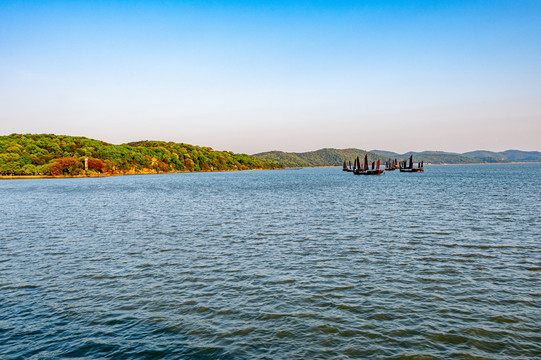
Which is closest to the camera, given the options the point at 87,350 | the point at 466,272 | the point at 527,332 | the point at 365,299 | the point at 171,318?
the point at 87,350

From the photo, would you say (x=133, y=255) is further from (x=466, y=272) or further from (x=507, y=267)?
(x=507, y=267)

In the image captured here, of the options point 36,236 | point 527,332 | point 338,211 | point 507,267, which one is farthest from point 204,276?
point 338,211

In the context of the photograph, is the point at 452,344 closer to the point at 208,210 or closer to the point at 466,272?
the point at 466,272

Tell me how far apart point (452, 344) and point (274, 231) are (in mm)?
21963

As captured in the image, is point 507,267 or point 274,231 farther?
point 274,231

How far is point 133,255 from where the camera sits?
24.8 meters

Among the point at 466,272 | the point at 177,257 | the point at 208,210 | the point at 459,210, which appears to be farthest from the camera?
the point at 208,210

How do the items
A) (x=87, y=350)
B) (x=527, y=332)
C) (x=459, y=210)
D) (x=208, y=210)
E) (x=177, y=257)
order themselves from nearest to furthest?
(x=87, y=350) → (x=527, y=332) → (x=177, y=257) → (x=459, y=210) → (x=208, y=210)

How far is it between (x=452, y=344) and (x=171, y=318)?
36.4ft

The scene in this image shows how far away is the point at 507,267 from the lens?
20531 mm

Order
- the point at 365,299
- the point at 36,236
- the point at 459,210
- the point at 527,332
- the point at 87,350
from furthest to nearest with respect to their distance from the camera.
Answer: the point at 459,210
the point at 36,236
the point at 365,299
the point at 527,332
the point at 87,350

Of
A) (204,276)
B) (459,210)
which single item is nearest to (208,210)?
(204,276)

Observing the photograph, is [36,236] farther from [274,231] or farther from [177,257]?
[274,231]

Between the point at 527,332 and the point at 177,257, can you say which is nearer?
the point at 527,332
